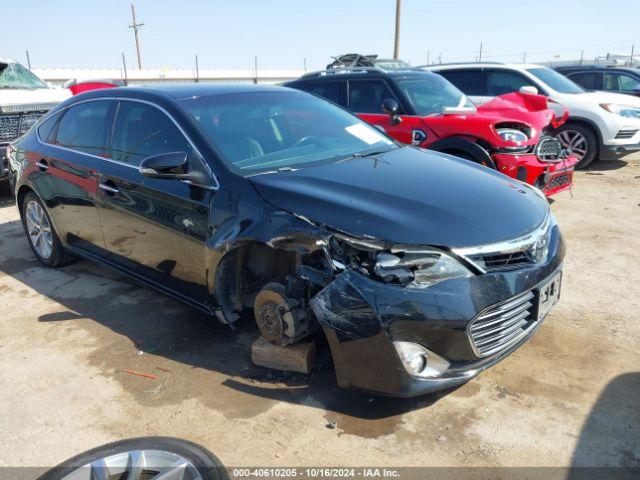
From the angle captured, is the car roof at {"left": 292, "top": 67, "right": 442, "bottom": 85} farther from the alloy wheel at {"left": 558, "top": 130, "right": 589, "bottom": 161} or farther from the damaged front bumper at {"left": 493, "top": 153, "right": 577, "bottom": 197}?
the alloy wheel at {"left": 558, "top": 130, "right": 589, "bottom": 161}

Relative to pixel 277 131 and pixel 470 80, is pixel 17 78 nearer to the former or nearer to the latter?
pixel 277 131

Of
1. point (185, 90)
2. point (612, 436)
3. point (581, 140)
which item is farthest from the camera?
point (581, 140)

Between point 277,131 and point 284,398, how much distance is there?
5.87 ft

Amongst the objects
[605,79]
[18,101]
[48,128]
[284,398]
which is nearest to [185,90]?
[48,128]

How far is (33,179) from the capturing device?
4840 millimetres

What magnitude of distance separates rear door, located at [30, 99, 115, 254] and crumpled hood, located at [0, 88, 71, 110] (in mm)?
3215

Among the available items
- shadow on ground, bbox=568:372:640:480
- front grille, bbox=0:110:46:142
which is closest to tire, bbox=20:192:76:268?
front grille, bbox=0:110:46:142

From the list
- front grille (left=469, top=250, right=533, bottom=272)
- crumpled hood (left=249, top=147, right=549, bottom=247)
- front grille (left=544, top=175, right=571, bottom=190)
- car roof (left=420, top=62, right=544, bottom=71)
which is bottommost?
front grille (left=544, top=175, right=571, bottom=190)

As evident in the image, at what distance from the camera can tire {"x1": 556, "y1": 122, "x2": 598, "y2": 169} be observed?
8.91 metres

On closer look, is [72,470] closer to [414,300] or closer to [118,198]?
[414,300]

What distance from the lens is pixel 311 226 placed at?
270cm

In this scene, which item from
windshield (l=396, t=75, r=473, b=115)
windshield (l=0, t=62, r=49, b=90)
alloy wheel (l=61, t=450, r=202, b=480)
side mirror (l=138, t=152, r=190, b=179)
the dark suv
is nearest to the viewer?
alloy wheel (l=61, t=450, r=202, b=480)

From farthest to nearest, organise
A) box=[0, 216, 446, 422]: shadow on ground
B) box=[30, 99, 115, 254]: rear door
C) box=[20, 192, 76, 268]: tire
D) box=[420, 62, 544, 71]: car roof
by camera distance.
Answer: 1. box=[420, 62, 544, 71]: car roof
2. box=[20, 192, 76, 268]: tire
3. box=[30, 99, 115, 254]: rear door
4. box=[0, 216, 446, 422]: shadow on ground

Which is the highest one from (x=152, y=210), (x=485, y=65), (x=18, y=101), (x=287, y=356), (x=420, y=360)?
(x=485, y=65)
